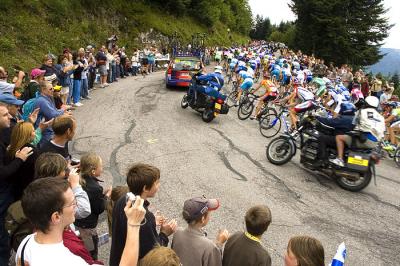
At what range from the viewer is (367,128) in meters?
7.94

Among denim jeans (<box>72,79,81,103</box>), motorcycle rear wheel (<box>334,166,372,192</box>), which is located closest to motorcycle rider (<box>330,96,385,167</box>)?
motorcycle rear wheel (<box>334,166,372,192</box>)

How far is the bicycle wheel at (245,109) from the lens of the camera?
14.1 metres

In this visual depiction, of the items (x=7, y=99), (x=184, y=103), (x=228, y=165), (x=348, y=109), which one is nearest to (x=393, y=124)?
(x=348, y=109)

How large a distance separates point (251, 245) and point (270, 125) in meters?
9.14

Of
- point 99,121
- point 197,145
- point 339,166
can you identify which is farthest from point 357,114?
point 99,121

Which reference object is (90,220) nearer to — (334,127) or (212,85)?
(334,127)

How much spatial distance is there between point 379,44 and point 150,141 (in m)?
49.8

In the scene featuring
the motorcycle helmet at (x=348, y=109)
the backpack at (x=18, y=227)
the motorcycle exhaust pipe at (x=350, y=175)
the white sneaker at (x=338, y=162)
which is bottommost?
the motorcycle exhaust pipe at (x=350, y=175)

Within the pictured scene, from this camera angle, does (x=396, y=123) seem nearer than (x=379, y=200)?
No

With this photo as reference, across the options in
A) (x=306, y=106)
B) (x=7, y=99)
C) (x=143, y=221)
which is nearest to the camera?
(x=143, y=221)

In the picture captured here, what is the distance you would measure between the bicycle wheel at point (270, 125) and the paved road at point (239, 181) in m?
0.37

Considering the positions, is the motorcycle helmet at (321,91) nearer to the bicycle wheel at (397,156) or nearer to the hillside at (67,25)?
the bicycle wheel at (397,156)

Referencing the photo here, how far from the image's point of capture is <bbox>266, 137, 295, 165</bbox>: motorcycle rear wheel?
30.7 feet

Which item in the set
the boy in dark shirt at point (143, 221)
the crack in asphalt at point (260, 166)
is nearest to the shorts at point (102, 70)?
the crack in asphalt at point (260, 166)
